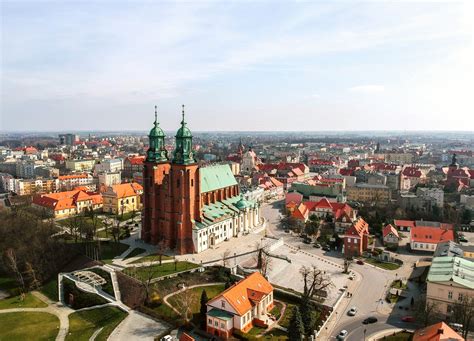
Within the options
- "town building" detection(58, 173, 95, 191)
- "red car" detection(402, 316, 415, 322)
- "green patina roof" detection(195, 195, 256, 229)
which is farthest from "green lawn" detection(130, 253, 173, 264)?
"town building" detection(58, 173, 95, 191)

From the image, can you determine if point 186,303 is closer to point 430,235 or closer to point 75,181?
point 430,235

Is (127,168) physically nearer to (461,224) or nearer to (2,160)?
(2,160)

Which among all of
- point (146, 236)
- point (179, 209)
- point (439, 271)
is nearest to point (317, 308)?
point (439, 271)

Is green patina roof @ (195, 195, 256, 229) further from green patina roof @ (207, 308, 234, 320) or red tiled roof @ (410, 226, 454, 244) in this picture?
red tiled roof @ (410, 226, 454, 244)

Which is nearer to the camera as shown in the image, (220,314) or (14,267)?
(220,314)

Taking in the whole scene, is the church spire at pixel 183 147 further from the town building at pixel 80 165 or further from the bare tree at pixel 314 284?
the town building at pixel 80 165

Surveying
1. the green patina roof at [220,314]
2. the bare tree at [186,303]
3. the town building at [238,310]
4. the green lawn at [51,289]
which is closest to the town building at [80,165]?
the green lawn at [51,289]

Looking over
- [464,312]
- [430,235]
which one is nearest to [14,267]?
[464,312]
